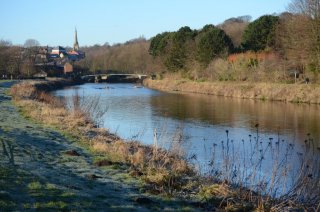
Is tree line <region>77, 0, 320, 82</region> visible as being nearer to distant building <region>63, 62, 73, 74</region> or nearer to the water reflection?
the water reflection

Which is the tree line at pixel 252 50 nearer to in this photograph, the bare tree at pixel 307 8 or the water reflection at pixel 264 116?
the bare tree at pixel 307 8

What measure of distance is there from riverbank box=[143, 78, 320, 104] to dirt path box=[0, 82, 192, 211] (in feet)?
98.5

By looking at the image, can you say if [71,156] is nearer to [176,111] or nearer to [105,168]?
[105,168]

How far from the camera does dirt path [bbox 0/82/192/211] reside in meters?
7.91

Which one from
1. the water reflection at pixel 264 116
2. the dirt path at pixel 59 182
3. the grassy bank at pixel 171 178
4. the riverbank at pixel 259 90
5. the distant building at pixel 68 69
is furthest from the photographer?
the distant building at pixel 68 69

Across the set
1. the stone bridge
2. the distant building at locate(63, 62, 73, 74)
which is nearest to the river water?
the stone bridge

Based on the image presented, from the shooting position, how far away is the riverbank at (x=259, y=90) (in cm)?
3966

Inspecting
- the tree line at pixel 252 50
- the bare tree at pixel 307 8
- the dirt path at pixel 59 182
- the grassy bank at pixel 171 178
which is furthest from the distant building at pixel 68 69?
the dirt path at pixel 59 182

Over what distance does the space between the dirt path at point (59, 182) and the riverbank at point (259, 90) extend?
3001 centimetres

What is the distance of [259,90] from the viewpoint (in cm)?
4562

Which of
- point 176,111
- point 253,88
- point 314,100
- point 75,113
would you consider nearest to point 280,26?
point 253,88

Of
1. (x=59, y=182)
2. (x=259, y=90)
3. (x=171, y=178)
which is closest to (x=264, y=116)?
(x=259, y=90)

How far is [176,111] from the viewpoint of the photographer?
34.3 metres

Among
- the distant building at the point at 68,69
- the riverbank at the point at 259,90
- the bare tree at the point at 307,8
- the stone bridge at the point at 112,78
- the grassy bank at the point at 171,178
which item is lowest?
Answer: the grassy bank at the point at 171,178
